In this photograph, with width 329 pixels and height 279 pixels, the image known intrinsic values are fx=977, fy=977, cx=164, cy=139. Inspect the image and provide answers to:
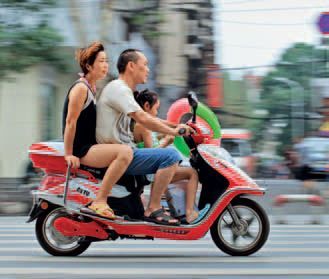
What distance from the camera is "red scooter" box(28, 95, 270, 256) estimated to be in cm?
775

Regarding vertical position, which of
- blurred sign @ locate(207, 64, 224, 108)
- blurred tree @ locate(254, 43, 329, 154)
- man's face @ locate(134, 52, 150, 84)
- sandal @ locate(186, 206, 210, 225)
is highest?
man's face @ locate(134, 52, 150, 84)

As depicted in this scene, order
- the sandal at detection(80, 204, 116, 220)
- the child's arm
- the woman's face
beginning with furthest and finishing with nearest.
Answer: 1. the child's arm
2. the woman's face
3. the sandal at detection(80, 204, 116, 220)

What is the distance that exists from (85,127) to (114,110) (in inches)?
10.6

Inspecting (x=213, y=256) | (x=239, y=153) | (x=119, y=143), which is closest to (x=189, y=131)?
(x=119, y=143)

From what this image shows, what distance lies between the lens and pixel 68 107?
25.1ft

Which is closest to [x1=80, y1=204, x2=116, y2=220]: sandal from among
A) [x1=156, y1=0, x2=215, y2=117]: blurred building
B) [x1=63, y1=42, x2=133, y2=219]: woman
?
[x1=63, y1=42, x2=133, y2=219]: woman

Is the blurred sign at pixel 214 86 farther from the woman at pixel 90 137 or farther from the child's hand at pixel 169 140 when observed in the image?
the woman at pixel 90 137

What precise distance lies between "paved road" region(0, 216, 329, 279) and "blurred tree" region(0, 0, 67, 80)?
28.8 ft

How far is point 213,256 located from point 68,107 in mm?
1670

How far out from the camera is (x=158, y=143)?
8.62m

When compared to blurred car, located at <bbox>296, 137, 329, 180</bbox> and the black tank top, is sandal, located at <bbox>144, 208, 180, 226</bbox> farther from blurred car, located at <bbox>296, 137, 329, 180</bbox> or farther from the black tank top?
blurred car, located at <bbox>296, 137, 329, 180</bbox>

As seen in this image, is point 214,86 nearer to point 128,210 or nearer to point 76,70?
point 76,70

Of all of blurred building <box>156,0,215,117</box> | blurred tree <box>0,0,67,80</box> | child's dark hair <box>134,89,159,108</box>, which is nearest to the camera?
child's dark hair <box>134,89,159,108</box>

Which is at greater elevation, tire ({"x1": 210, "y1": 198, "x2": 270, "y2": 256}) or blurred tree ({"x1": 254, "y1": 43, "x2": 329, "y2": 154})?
tire ({"x1": 210, "y1": 198, "x2": 270, "y2": 256})
